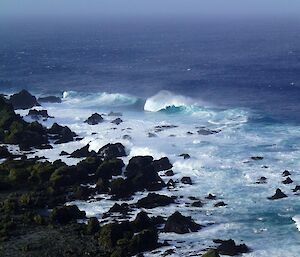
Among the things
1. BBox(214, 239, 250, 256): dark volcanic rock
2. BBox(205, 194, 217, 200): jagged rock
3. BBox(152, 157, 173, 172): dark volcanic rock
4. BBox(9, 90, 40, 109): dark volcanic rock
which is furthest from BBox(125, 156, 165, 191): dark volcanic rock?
BBox(9, 90, 40, 109): dark volcanic rock

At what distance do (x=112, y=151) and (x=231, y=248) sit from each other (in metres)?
26.0

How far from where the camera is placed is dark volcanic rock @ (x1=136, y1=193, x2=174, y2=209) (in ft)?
163

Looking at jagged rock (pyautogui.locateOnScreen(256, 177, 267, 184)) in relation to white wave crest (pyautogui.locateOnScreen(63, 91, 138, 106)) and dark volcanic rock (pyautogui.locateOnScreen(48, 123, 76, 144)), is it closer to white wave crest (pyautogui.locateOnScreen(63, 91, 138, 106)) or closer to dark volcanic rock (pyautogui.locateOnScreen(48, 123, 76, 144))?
dark volcanic rock (pyautogui.locateOnScreen(48, 123, 76, 144))

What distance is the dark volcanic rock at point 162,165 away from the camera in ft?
194

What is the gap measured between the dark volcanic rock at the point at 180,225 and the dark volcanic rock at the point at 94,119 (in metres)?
35.7

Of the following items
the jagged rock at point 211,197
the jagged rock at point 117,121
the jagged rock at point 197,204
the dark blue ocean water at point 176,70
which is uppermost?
the dark blue ocean water at point 176,70

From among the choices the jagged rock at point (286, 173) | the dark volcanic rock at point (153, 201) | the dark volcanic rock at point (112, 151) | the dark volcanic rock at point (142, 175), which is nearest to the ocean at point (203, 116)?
the jagged rock at point (286, 173)

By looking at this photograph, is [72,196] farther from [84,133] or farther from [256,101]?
[256,101]

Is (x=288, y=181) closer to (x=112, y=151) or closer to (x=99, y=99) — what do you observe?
(x=112, y=151)

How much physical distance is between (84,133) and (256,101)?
29.3m

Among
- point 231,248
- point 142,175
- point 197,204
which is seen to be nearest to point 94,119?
point 142,175

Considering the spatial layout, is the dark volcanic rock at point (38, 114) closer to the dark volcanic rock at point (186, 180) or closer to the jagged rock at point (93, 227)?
the dark volcanic rock at point (186, 180)

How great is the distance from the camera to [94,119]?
78938 millimetres

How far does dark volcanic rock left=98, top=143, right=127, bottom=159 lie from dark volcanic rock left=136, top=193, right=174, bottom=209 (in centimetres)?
1346
